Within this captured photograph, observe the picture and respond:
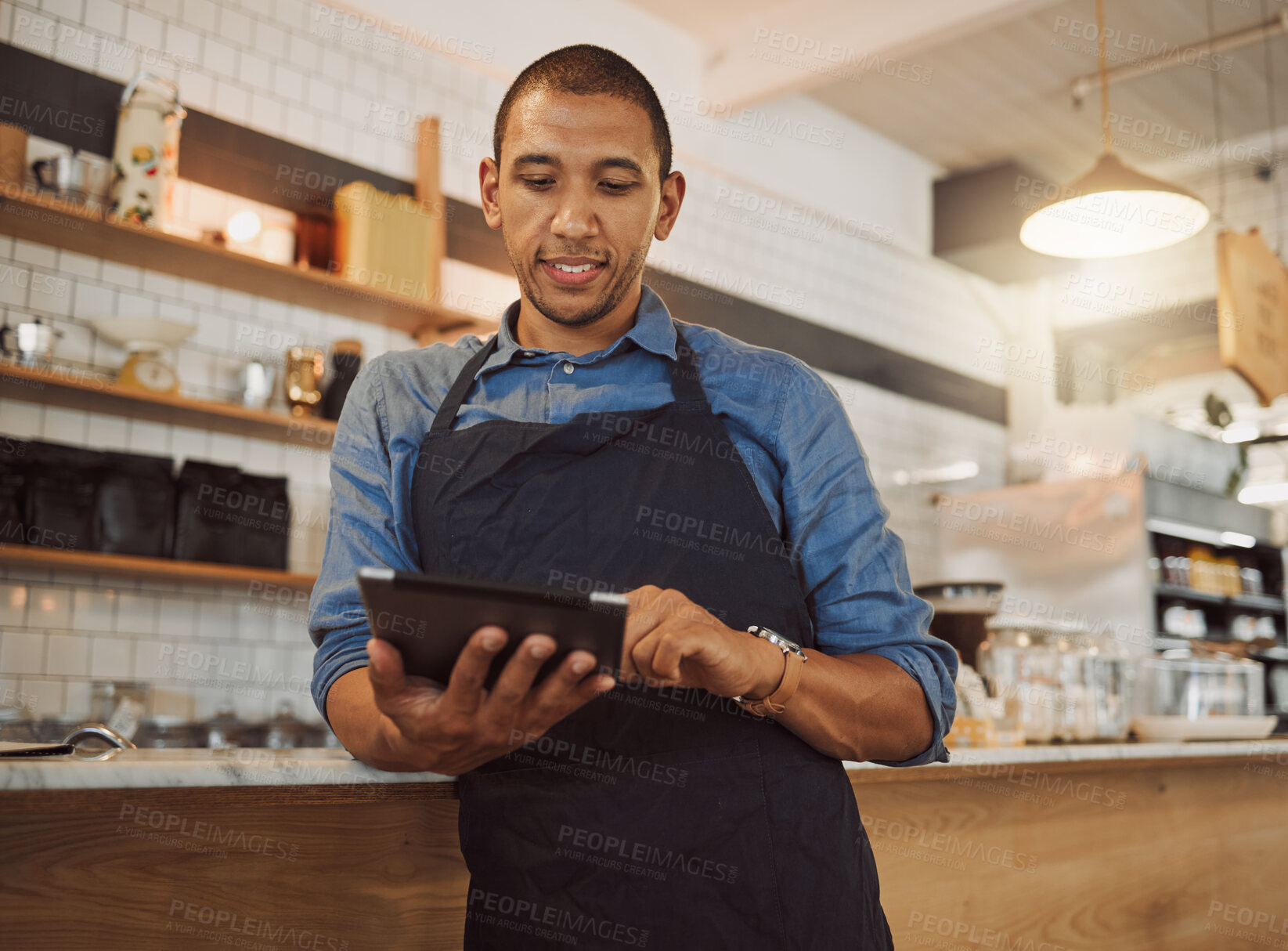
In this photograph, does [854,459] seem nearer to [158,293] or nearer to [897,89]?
[158,293]

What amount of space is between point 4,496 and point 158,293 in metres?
0.81

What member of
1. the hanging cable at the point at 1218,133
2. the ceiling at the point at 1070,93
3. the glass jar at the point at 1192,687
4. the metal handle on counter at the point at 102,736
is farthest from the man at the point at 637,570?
the hanging cable at the point at 1218,133

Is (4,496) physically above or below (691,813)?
above

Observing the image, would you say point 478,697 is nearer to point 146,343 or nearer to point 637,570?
point 637,570

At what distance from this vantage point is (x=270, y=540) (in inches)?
129

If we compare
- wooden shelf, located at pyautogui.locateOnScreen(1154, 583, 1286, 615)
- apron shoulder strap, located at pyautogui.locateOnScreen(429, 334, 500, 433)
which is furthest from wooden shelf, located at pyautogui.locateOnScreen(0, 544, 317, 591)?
wooden shelf, located at pyautogui.locateOnScreen(1154, 583, 1286, 615)

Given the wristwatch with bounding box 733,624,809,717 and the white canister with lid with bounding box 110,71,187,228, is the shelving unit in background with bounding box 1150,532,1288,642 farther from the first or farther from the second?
the wristwatch with bounding box 733,624,809,717

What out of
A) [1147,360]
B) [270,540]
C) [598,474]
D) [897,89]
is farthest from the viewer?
[1147,360]

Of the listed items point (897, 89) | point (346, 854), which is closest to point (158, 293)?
point (346, 854)

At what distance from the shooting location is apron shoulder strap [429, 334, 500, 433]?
129 centimetres

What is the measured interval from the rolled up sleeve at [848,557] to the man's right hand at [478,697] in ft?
1.24

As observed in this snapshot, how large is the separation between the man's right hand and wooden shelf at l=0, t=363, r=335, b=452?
7.51 ft

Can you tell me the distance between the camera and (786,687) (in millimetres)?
1109

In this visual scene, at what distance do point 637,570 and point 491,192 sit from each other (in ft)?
1.81
